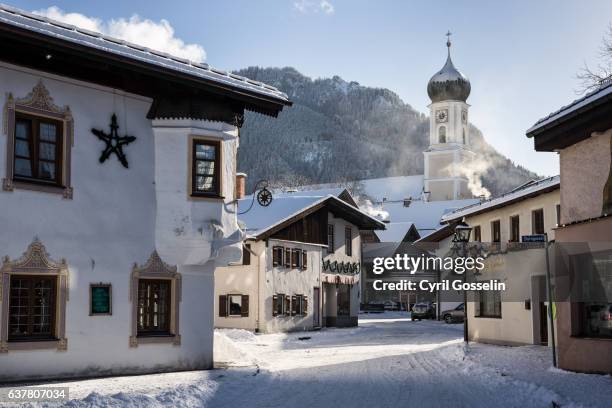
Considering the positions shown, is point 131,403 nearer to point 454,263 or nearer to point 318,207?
point 454,263

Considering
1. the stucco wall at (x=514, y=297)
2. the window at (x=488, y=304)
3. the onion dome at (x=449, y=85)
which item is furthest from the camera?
the onion dome at (x=449, y=85)

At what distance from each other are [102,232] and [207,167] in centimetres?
337

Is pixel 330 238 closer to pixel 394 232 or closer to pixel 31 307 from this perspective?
pixel 31 307

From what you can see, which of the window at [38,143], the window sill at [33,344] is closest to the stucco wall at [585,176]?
the window at [38,143]

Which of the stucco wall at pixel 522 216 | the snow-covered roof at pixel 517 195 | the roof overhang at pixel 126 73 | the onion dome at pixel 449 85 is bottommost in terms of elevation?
the stucco wall at pixel 522 216

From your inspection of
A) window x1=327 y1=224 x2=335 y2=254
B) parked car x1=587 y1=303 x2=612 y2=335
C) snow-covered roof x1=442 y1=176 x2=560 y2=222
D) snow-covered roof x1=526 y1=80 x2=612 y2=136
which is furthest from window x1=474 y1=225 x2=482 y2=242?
parked car x1=587 y1=303 x2=612 y2=335

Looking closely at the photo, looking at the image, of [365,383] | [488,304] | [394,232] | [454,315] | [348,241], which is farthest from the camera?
[394,232]

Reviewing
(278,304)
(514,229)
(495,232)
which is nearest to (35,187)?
(514,229)

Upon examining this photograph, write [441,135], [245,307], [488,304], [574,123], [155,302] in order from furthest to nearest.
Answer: [441,135] → [245,307] → [488,304] → [155,302] → [574,123]

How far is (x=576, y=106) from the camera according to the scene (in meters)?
19.4

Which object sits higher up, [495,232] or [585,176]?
[585,176]

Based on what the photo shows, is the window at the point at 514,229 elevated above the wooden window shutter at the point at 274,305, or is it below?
above

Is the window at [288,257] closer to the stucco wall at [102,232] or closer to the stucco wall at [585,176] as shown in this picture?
the stucco wall at [102,232]

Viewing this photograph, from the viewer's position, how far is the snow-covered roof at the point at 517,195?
1133 inches
